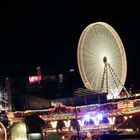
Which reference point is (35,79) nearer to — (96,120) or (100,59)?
(100,59)

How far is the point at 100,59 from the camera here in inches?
1978

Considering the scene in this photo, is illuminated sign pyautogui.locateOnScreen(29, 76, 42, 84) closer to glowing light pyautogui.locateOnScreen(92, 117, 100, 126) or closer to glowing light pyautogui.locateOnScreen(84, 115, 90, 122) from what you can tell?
glowing light pyautogui.locateOnScreen(84, 115, 90, 122)

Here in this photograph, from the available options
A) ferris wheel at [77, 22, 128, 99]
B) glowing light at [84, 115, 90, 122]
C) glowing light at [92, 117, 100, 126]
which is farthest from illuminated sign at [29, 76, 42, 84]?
glowing light at [92, 117, 100, 126]

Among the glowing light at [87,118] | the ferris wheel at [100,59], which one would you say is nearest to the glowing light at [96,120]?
the glowing light at [87,118]

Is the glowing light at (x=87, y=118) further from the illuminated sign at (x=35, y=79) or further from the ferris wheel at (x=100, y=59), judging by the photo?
the illuminated sign at (x=35, y=79)

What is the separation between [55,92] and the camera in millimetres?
68375

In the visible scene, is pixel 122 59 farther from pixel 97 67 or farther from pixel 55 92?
pixel 55 92

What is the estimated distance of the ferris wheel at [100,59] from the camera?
1896 inches

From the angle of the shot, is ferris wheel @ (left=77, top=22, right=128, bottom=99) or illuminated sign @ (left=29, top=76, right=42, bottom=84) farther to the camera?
illuminated sign @ (left=29, top=76, right=42, bottom=84)

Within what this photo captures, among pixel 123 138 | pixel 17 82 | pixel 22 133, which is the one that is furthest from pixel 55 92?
pixel 123 138

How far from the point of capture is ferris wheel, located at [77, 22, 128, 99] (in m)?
48.2

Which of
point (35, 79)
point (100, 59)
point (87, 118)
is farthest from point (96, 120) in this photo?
point (35, 79)

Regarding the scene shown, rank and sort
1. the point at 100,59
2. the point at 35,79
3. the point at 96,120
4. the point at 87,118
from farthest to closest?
1. the point at 35,79
2. the point at 100,59
3. the point at 87,118
4. the point at 96,120

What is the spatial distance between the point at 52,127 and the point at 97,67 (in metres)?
9.76
